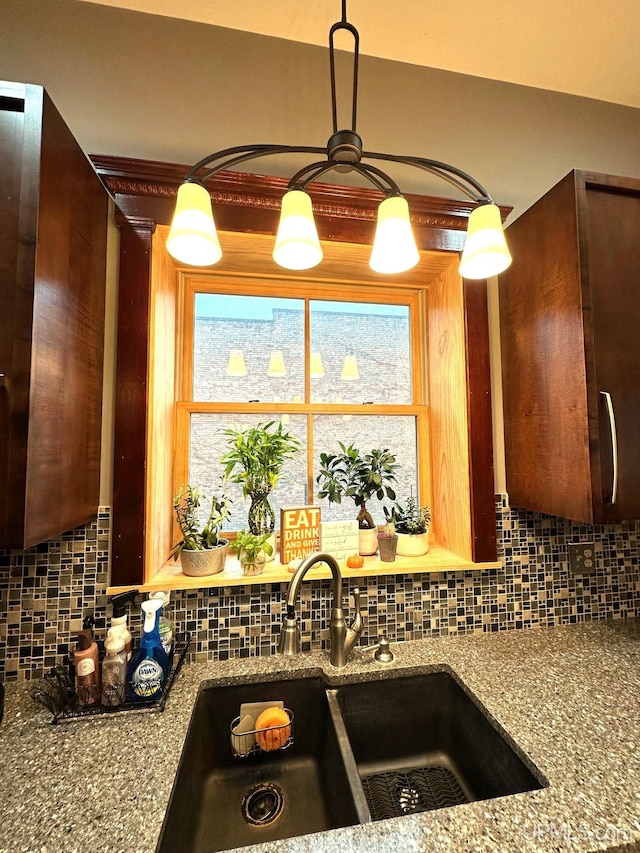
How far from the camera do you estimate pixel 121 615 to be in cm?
106

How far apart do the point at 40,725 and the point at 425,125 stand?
207 cm

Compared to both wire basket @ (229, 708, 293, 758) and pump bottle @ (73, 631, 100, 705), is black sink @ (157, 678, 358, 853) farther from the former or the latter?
pump bottle @ (73, 631, 100, 705)

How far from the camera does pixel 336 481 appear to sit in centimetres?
139

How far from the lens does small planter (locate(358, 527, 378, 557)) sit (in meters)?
1.33

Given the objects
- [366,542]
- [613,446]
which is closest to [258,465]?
[366,542]

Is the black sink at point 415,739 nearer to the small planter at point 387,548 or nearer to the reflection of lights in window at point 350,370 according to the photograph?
the small planter at point 387,548

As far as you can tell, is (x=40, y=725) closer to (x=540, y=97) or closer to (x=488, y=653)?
(x=488, y=653)

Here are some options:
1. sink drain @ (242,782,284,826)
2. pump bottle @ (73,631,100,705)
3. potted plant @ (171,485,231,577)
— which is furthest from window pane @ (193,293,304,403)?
sink drain @ (242,782,284,826)

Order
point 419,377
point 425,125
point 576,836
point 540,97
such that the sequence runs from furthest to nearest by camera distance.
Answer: point 419,377, point 540,97, point 425,125, point 576,836

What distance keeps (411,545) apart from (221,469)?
728 mm

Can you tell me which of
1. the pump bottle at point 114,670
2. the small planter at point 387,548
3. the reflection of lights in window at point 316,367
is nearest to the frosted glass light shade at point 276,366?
the reflection of lights in window at point 316,367

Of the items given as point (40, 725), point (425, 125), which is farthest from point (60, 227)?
point (425, 125)

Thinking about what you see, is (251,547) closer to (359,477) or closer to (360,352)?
(359,477)

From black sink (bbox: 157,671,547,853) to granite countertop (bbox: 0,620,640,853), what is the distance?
5cm
